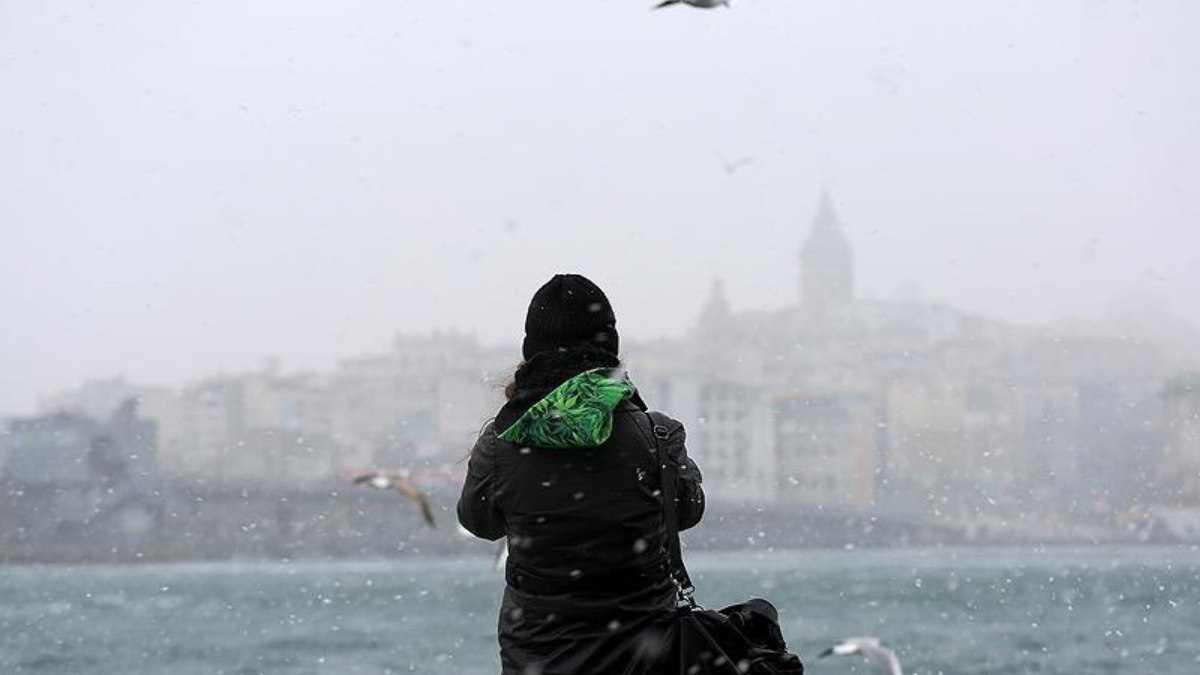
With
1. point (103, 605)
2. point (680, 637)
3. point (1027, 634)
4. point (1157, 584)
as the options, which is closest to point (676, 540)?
point (680, 637)

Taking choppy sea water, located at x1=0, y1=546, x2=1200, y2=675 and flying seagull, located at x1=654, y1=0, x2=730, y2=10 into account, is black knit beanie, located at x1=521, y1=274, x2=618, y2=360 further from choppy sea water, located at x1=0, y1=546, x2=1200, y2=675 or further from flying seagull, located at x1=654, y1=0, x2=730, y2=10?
choppy sea water, located at x1=0, y1=546, x2=1200, y2=675

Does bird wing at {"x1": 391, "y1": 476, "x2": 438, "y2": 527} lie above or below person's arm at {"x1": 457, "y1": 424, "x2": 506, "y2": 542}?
below

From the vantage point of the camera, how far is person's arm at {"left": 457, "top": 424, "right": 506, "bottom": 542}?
2.82m

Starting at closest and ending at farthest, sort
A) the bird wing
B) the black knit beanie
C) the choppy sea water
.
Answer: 1. the black knit beanie
2. the bird wing
3. the choppy sea water

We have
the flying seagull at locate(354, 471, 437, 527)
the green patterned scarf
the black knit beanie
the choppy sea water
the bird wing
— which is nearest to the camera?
the green patterned scarf

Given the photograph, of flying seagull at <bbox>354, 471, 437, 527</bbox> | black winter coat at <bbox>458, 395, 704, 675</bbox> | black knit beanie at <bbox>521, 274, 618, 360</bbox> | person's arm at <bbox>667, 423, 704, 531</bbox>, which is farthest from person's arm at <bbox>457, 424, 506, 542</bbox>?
flying seagull at <bbox>354, 471, 437, 527</bbox>

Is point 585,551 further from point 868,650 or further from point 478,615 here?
point 478,615

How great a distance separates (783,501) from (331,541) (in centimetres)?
2656

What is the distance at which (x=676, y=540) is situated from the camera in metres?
2.87

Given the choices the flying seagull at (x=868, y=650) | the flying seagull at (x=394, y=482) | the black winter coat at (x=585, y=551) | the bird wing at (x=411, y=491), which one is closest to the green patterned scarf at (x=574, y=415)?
the black winter coat at (x=585, y=551)

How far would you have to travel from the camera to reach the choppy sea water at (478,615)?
34344 mm

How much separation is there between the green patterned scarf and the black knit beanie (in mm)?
74

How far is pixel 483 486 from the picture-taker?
282 cm

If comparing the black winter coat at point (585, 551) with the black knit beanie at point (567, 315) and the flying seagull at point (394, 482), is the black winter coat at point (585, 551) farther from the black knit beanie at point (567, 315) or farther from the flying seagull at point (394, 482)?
the flying seagull at point (394, 482)
